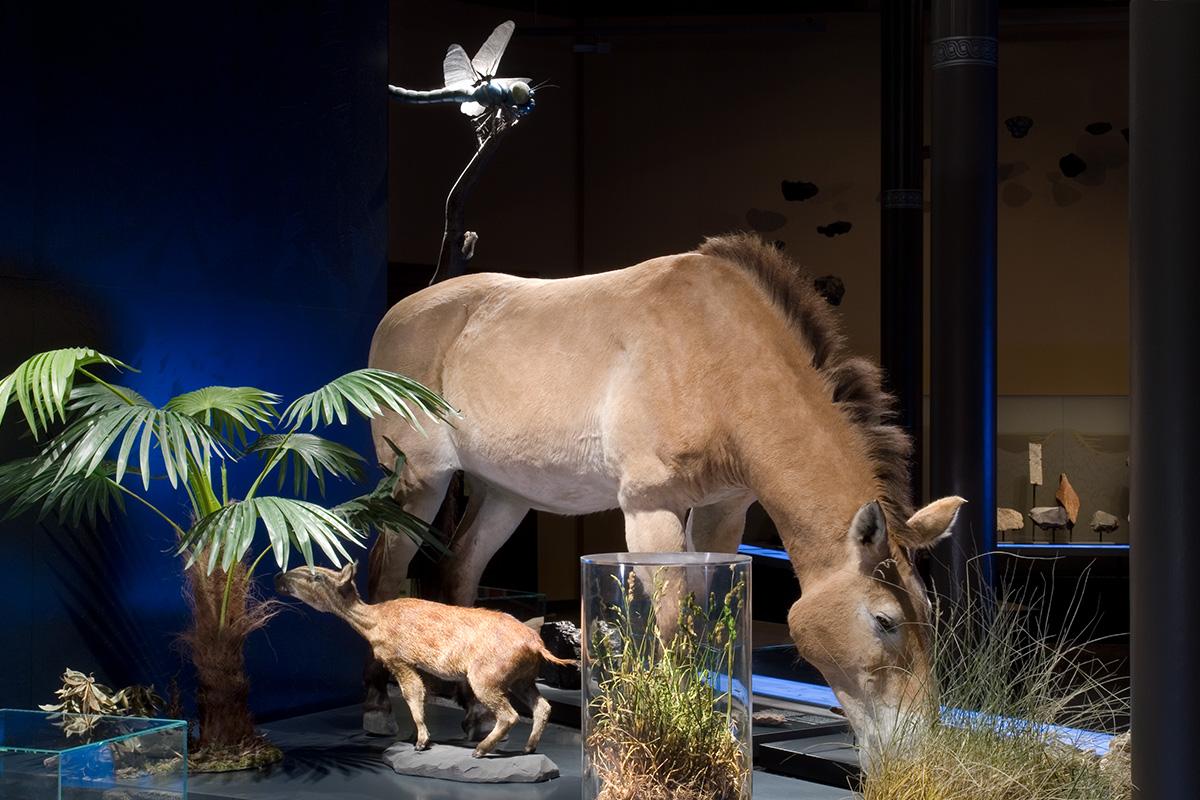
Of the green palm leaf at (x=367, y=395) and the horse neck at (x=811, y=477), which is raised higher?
the green palm leaf at (x=367, y=395)

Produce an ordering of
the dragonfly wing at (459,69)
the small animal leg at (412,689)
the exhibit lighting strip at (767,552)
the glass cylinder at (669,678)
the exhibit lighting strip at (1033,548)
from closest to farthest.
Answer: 1. the glass cylinder at (669,678)
2. the small animal leg at (412,689)
3. the dragonfly wing at (459,69)
4. the exhibit lighting strip at (1033,548)
5. the exhibit lighting strip at (767,552)

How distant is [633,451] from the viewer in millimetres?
4883

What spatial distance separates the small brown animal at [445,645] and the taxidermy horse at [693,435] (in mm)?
599

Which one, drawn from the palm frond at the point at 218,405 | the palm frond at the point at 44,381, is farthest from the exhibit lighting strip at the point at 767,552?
the palm frond at the point at 44,381

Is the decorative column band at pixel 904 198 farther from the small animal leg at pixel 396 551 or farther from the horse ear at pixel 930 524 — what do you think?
the horse ear at pixel 930 524

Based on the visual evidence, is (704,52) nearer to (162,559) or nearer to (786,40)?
(786,40)

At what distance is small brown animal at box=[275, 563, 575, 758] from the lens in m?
4.59

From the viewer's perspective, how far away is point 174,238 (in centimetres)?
548

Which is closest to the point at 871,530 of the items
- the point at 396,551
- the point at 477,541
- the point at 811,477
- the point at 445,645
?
the point at 811,477

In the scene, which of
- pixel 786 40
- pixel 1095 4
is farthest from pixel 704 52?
pixel 1095 4

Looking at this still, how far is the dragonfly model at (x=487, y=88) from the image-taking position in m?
6.45

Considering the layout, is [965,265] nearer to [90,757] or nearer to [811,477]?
[811,477]

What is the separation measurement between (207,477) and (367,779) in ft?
3.76

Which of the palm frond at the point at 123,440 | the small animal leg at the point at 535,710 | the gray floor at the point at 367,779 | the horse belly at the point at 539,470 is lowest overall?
the gray floor at the point at 367,779
